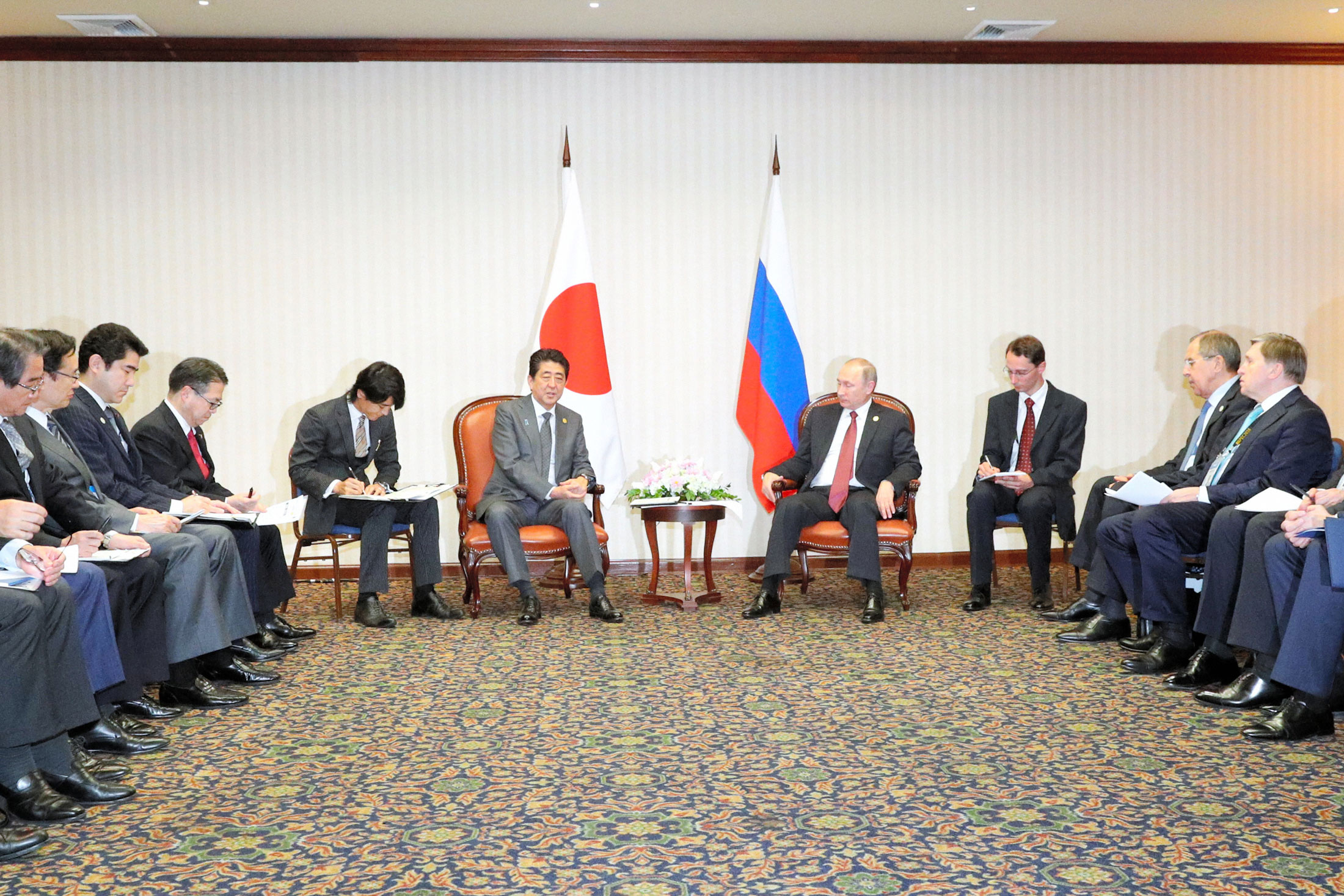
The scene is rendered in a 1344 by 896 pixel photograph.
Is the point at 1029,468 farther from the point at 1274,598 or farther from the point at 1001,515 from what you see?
the point at 1274,598

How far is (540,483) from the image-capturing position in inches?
248

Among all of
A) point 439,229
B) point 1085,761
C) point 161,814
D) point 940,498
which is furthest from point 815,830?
point 439,229

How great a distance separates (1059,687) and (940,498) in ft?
10.9

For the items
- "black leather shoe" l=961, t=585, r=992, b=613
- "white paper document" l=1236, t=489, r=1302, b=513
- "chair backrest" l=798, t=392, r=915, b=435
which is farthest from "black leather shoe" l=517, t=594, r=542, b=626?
"white paper document" l=1236, t=489, r=1302, b=513

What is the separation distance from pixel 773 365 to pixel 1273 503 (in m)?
3.56

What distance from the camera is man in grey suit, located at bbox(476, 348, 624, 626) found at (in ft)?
20.0

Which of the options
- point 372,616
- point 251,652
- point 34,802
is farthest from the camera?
point 372,616

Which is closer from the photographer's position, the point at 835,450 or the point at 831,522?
the point at 831,522

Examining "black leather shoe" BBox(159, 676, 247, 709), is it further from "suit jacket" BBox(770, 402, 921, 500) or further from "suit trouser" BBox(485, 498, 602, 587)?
"suit jacket" BBox(770, 402, 921, 500)

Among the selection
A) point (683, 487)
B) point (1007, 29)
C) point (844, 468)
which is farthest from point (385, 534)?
point (1007, 29)

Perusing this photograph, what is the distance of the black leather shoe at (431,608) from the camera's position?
20.4ft

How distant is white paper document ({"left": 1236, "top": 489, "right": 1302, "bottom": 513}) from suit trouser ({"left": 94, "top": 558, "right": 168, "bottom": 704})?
4124mm

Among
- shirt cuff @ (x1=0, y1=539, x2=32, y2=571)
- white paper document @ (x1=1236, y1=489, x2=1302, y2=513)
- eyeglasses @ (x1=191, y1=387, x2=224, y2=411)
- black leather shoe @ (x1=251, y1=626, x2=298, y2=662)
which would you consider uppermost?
eyeglasses @ (x1=191, y1=387, x2=224, y2=411)

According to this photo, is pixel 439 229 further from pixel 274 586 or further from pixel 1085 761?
pixel 1085 761
